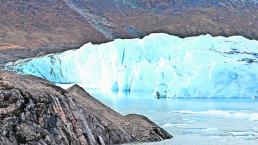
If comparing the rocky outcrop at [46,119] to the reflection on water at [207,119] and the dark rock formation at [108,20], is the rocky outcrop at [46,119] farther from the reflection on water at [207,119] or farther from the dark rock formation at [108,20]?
the dark rock formation at [108,20]

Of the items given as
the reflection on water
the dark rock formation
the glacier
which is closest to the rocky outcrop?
the reflection on water

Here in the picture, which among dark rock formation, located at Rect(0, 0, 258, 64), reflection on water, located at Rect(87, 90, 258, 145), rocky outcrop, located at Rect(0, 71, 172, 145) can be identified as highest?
dark rock formation, located at Rect(0, 0, 258, 64)

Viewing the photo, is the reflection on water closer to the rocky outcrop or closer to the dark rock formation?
the rocky outcrop

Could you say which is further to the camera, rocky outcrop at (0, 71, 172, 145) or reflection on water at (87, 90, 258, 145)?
reflection on water at (87, 90, 258, 145)

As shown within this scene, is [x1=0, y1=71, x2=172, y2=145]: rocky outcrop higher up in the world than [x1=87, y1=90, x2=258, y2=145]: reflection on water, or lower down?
higher up

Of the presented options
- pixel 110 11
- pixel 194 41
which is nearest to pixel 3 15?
pixel 110 11

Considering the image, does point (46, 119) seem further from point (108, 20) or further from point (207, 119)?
point (108, 20)
